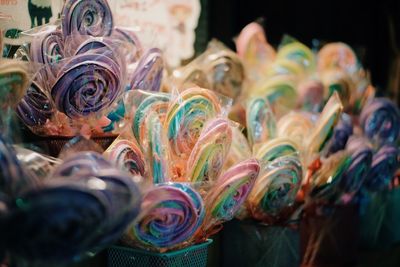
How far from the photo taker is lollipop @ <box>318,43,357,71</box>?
3139mm

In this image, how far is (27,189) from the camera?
124cm

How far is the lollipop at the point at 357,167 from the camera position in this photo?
8.00 feet

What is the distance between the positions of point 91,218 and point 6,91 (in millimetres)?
400

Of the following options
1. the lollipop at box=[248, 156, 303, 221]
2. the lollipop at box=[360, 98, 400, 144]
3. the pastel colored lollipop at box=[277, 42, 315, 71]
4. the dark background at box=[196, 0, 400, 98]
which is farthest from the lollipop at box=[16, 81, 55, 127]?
the dark background at box=[196, 0, 400, 98]

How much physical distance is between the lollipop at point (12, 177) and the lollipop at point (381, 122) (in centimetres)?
193

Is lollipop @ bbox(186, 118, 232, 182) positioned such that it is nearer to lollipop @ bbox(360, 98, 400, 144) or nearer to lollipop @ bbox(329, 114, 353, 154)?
lollipop @ bbox(329, 114, 353, 154)

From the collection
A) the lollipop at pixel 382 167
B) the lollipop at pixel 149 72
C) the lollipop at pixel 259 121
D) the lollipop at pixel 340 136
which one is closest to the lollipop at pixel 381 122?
the lollipop at pixel 382 167

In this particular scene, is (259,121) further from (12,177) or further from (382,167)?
(12,177)

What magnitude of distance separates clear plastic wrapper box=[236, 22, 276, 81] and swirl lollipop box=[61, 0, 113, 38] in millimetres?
919

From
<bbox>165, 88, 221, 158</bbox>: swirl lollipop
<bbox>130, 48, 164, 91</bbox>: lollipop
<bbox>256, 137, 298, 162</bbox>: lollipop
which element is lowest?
<bbox>256, 137, 298, 162</bbox>: lollipop

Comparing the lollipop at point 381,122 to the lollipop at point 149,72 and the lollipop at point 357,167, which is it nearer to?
the lollipop at point 357,167

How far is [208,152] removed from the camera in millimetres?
1769

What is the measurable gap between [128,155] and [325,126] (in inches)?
35.8

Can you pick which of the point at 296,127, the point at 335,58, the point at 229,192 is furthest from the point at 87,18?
the point at 335,58
